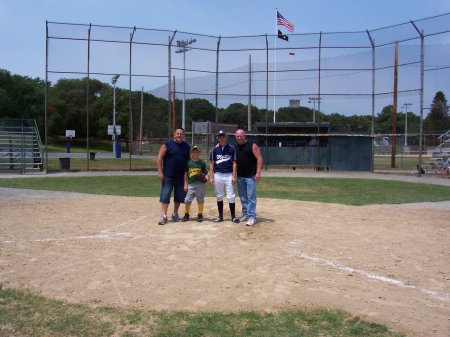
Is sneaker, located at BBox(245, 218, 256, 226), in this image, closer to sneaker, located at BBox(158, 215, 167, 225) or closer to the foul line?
sneaker, located at BBox(158, 215, 167, 225)

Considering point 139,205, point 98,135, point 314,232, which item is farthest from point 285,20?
point 98,135

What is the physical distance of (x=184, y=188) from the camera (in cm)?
877

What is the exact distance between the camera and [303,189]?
52.1 ft

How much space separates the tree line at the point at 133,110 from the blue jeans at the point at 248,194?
55.2 feet

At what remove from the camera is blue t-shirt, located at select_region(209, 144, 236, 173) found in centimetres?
866

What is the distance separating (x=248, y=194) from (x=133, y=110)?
34.4 m

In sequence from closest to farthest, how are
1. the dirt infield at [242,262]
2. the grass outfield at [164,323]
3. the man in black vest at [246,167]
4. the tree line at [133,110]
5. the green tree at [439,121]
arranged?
the grass outfield at [164,323] → the dirt infield at [242,262] → the man in black vest at [246,167] → the tree line at [133,110] → the green tree at [439,121]

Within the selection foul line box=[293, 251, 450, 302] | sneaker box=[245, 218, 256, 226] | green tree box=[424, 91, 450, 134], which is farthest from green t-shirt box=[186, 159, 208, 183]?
green tree box=[424, 91, 450, 134]

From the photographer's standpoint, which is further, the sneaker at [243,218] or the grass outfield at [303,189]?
the grass outfield at [303,189]

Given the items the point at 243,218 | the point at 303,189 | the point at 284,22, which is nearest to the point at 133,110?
the point at 284,22

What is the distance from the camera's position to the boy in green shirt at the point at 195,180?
8750mm

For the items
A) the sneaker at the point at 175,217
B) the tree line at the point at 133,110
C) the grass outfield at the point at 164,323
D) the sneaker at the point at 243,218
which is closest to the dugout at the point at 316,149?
the tree line at the point at 133,110

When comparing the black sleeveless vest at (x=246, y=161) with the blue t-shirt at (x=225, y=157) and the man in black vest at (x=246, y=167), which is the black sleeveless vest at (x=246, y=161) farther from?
the blue t-shirt at (x=225, y=157)

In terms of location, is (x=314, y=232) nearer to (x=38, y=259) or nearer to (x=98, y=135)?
(x=38, y=259)
